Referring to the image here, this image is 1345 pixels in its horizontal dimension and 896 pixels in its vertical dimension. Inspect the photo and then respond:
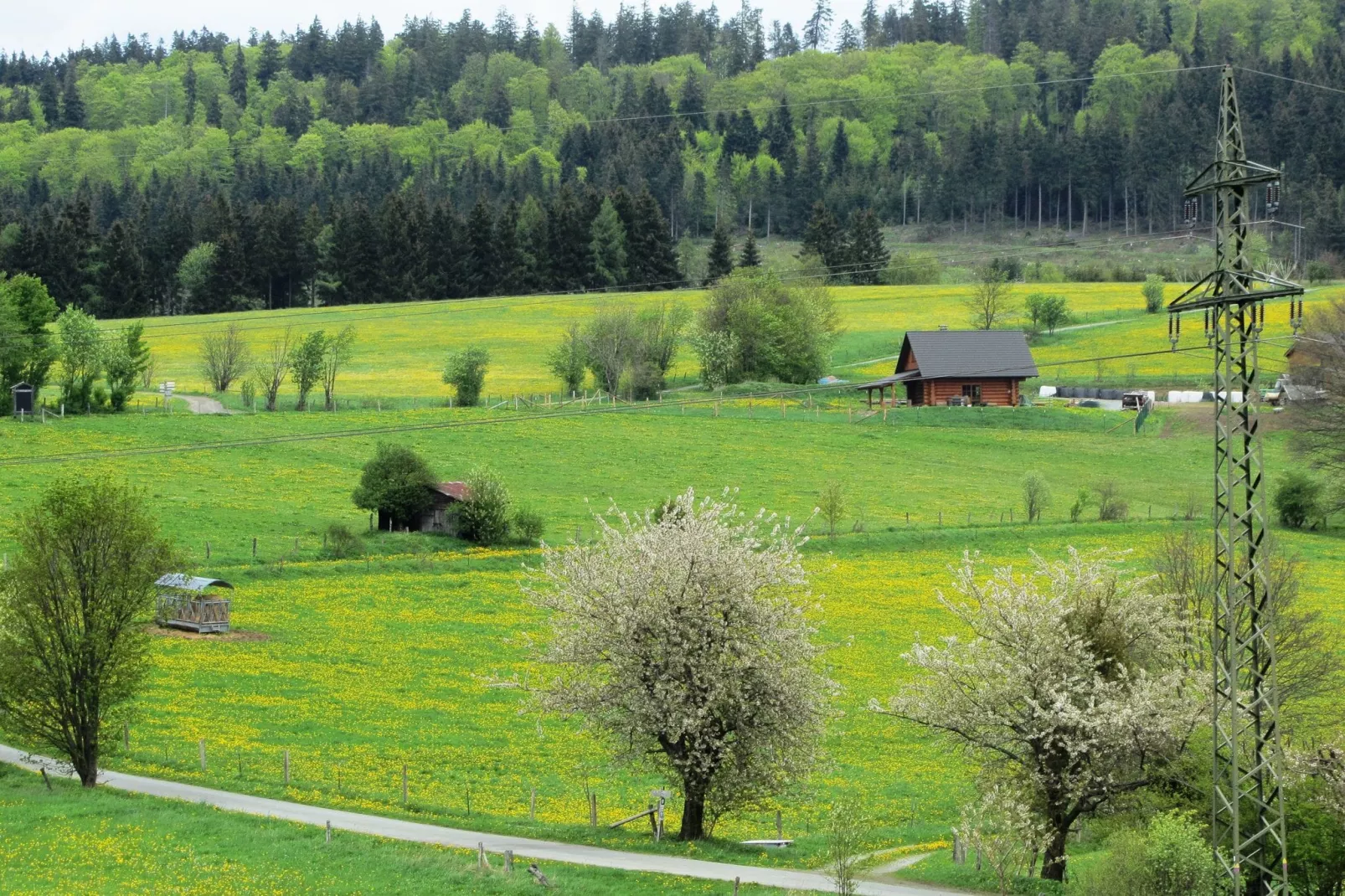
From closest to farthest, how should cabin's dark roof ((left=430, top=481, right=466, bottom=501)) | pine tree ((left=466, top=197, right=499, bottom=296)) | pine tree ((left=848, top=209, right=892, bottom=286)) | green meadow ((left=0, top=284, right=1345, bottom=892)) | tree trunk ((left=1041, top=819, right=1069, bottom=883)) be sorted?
1. tree trunk ((left=1041, top=819, right=1069, bottom=883))
2. green meadow ((left=0, top=284, right=1345, bottom=892))
3. cabin's dark roof ((left=430, top=481, right=466, bottom=501))
4. pine tree ((left=466, top=197, right=499, bottom=296))
5. pine tree ((left=848, top=209, right=892, bottom=286))

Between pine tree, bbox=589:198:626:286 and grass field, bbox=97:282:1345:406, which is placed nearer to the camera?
grass field, bbox=97:282:1345:406

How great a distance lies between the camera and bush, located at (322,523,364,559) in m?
62.7

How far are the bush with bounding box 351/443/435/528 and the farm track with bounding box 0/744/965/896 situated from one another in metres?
28.8

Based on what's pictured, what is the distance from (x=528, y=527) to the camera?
67.4 m

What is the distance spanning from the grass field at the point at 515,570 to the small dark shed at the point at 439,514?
143 centimetres

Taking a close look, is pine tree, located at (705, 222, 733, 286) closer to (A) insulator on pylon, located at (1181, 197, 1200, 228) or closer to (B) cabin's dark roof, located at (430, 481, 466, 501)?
(B) cabin's dark roof, located at (430, 481, 466, 501)

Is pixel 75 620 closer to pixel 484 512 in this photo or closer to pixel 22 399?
pixel 484 512

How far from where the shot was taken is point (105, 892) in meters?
29.1

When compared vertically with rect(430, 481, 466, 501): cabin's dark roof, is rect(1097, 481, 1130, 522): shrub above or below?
below

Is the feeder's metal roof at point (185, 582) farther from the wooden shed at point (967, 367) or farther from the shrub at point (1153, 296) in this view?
the shrub at point (1153, 296)

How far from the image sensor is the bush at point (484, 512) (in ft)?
219

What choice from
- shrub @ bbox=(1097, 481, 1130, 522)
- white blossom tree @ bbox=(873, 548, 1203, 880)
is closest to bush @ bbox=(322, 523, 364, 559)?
white blossom tree @ bbox=(873, 548, 1203, 880)

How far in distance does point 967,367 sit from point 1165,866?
77335mm

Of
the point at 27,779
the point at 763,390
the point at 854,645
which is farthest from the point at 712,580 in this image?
the point at 763,390
